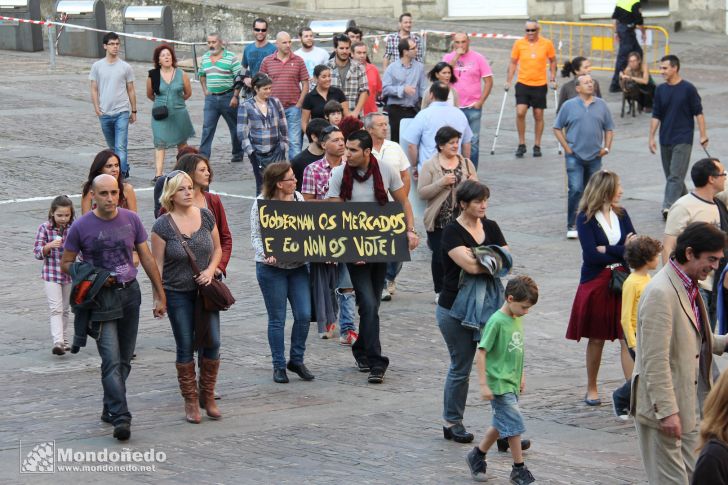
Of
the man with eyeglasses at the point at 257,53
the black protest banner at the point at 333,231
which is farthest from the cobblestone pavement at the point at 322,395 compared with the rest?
the man with eyeglasses at the point at 257,53

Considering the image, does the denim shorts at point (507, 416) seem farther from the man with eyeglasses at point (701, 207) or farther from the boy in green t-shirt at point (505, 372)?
the man with eyeglasses at point (701, 207)

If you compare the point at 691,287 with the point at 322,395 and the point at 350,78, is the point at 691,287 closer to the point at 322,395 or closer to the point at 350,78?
the point at 322,395

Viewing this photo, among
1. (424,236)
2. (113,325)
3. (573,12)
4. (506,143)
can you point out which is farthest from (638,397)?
(573,12)

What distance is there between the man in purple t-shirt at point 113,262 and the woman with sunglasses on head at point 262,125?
20.8ft

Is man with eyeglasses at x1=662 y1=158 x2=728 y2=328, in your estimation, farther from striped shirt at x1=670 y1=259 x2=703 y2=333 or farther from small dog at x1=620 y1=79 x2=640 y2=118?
small dog at x1=620 y1=79 x2=640 y2=118

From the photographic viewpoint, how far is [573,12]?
32.9 metres

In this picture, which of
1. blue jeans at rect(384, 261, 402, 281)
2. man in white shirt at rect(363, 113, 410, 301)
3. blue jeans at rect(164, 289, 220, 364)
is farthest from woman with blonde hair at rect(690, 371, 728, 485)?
blue jeans at rect(384, 261, 402, 281)

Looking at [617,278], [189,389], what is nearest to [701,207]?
[617,278]

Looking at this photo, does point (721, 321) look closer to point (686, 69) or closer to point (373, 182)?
point (373, 182)

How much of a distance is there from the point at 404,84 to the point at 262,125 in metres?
3.02

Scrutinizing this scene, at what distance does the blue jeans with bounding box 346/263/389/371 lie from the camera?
1023cm

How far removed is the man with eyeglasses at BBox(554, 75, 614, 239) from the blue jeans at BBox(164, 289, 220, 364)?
6.58 metres

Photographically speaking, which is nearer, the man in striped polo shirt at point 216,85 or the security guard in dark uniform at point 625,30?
the man in striped polo shirt at point 216,85

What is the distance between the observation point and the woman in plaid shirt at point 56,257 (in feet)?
35.7
